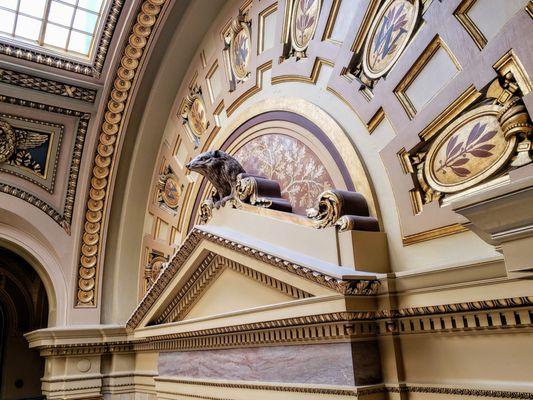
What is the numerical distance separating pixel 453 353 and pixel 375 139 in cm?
148

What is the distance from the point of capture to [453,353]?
2510mm

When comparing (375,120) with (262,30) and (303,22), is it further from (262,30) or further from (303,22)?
(262,30)

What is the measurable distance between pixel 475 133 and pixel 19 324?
421 inches

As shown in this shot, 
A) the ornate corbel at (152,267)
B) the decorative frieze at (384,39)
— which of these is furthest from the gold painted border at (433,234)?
the ornate corbel at (152,267)

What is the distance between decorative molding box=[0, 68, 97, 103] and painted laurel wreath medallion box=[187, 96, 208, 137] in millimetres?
1713

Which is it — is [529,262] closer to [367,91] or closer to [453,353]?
[453,353]

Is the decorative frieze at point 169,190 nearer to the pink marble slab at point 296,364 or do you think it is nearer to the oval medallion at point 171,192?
the oval medallion at point 171,192

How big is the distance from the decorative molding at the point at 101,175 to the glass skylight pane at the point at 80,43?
2.57ft

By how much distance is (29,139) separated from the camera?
6949mm

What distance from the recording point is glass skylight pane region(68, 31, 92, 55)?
6.98 meters

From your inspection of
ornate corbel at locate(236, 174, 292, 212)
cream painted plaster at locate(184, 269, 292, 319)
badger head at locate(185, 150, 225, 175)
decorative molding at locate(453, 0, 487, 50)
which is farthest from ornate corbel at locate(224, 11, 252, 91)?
decorative molding at locate(453, 0, 487, 50)

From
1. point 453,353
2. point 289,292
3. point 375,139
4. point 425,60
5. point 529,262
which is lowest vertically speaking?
Answer: point 453,353

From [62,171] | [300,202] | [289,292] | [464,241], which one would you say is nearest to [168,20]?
[62,171]

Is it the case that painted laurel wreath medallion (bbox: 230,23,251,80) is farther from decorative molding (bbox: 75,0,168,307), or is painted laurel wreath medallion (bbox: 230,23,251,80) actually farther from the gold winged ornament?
the gold winged ornament
